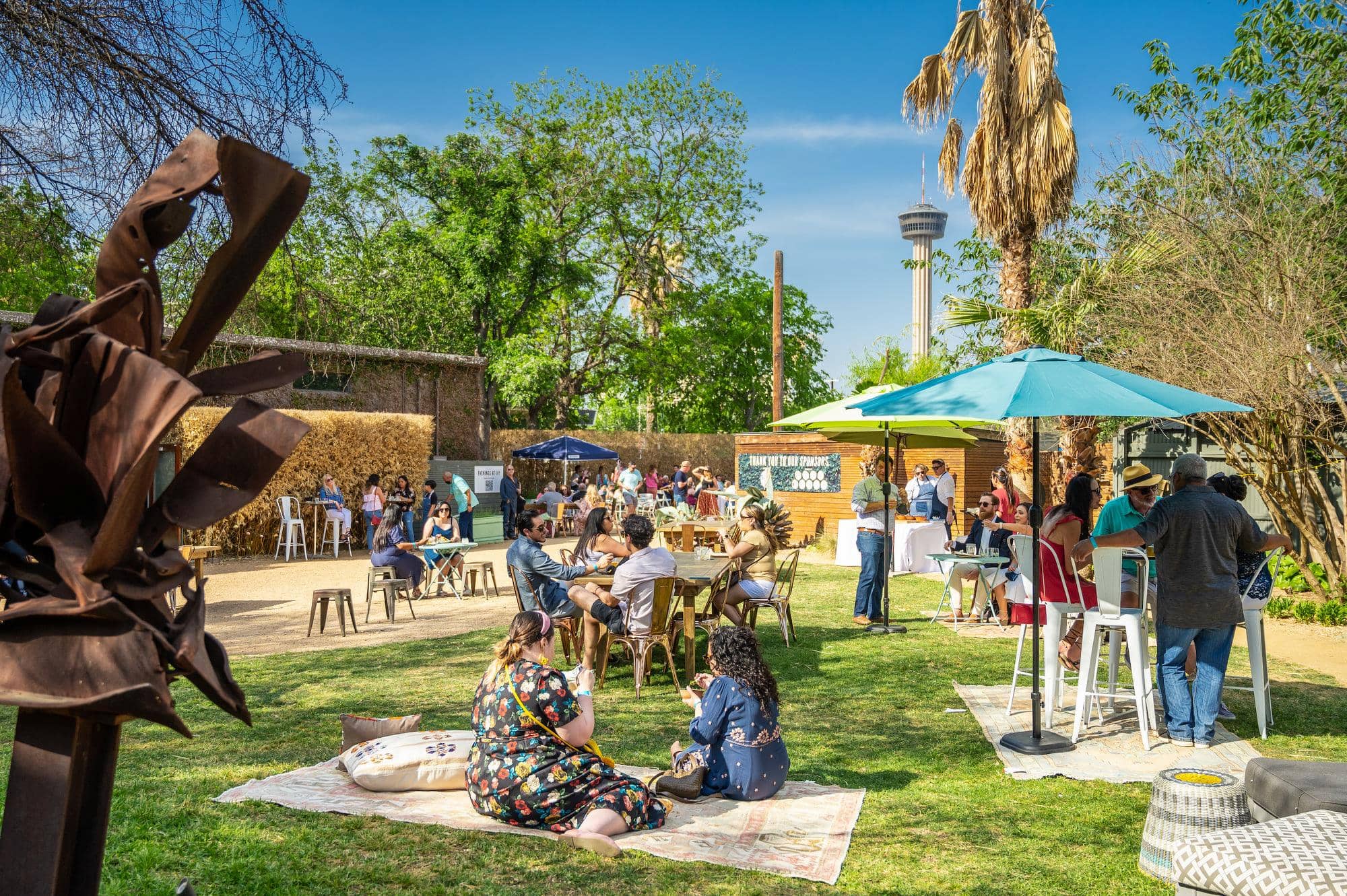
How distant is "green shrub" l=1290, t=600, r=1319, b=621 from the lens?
37.2ft

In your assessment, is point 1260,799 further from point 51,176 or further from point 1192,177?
point 1192,177

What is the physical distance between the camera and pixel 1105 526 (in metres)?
7.43

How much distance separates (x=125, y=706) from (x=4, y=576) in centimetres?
40

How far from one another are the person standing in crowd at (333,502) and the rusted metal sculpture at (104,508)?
57.9ft

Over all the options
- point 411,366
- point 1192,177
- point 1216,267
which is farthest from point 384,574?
point 411,366

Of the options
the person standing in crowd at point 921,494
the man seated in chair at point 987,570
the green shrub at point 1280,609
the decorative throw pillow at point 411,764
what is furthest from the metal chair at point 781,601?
the person standing in crowd at point 921,494

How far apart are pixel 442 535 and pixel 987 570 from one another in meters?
7.34

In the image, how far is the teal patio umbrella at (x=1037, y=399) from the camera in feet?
19.4

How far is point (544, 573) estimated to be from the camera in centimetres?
861

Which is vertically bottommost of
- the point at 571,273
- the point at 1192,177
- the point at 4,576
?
the point at 4,576

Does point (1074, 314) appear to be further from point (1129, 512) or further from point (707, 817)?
point (707, 817)

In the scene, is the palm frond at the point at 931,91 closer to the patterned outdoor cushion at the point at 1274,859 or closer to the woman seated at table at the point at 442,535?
the woman seated at table at the point at 442,535

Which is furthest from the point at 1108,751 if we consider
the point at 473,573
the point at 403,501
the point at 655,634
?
the point at 473,573

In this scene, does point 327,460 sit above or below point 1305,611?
above
